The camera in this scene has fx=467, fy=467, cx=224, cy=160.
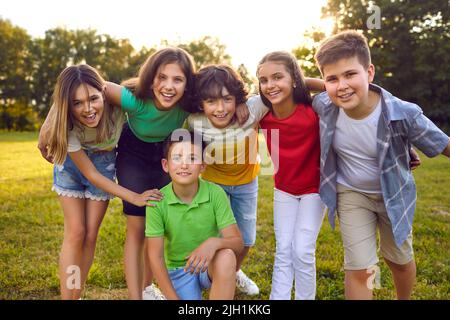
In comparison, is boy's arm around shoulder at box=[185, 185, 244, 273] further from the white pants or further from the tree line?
the tree line

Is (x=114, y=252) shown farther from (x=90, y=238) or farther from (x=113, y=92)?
(x=113, y=92)

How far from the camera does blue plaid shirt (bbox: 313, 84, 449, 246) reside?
2.42 metres

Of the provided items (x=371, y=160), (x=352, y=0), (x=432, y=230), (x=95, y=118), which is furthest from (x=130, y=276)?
(x=352, y=0)

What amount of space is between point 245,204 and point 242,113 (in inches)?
25.6

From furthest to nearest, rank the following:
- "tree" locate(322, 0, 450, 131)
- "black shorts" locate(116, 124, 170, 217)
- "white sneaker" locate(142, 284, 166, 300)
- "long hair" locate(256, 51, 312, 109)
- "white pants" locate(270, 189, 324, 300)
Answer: "tree" locate(322, 0, 450, 131)
"white sneaker" locate(142, 284, 166, 300)
"black shorts" locate(116, 124, 170, 217)
"long hair" locate(256, 51, 312, 109)
"white pants" locate(270, 189, 324, 300)

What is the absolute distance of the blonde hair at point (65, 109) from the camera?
2684 millimetres

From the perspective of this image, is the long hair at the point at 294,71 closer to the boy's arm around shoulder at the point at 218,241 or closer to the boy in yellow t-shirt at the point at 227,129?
the boy in yellow t-shirt at the point at 227,129

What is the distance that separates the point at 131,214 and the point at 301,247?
3.54 feet

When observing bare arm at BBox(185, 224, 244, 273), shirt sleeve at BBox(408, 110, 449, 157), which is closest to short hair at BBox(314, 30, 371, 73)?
shirt sleeve at BBox(408, 110, 449, 157)

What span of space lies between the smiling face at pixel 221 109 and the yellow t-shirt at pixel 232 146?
4 cm

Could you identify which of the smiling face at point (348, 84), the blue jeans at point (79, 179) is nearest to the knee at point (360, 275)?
the smiling face at point (348, 84)

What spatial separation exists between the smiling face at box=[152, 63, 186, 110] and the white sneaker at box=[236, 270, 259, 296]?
51.1 inches

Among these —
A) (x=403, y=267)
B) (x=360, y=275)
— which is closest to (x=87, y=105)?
(x=360, y=275)

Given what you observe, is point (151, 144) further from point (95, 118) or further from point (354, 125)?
point (354, 125)
